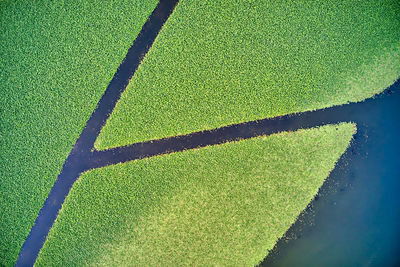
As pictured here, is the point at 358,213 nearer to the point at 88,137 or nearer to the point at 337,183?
the point at 337,183

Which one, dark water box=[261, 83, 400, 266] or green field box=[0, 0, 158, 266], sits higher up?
green field box=[0, 0, 158, 266]

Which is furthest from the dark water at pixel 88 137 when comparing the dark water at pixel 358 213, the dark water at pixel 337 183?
the dark water at pixel 358 213

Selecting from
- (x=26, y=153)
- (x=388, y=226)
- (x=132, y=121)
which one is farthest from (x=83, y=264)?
(x=388, y=226)

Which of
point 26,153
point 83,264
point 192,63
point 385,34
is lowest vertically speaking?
point 83,264

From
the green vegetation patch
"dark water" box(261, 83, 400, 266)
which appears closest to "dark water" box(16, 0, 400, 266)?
"dark water" box(261, 83, 400, 266)

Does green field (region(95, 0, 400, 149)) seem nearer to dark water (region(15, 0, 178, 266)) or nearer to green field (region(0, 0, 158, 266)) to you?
dark water (region(15, 0, 178, 266))

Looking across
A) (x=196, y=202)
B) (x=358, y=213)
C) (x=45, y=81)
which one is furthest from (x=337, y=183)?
(x=45, y=81)

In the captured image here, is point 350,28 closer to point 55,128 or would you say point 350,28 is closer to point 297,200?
point 297,200
